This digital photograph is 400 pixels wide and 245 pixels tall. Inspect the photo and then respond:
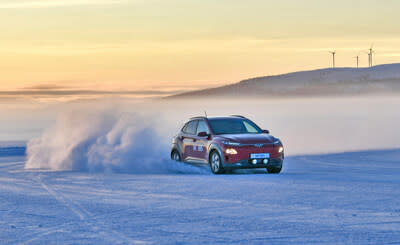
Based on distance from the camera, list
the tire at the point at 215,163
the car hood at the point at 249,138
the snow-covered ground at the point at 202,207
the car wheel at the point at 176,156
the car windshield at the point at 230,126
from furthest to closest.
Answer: the car wheel at the point at 176,156
the car windshield at the point at 230,126
the tire at the point at 215,163
the car hood at the point at 249,138
the snow-covered ground at the point at 202,207

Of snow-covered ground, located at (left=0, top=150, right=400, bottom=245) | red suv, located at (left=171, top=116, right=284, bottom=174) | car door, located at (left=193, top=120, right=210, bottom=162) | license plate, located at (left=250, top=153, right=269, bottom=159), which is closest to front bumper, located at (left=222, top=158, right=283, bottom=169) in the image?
red suv, located at (left=171, top=116, right=284, bottom=174)

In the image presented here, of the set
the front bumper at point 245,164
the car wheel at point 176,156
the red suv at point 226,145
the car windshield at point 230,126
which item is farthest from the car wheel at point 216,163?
the car wheel at point 176,156

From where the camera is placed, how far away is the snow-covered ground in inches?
439

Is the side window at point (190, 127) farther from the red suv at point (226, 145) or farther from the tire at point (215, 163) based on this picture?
the tire at point (215, 163)

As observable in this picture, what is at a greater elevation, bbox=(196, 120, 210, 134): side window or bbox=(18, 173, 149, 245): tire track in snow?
bbox=(196, 120, 210, 134): side window

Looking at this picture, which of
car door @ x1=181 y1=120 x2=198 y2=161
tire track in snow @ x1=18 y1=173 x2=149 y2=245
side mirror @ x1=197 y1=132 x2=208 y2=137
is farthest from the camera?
car door @ x1=181 y1=120 x2=198 y2=161

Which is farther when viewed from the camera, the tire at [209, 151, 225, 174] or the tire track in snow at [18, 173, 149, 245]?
the tire at [209, 151, 225, 174]

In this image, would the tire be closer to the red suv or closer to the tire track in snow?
the red suv

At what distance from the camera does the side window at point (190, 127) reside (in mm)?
22348

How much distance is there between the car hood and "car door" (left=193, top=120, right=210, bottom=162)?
592 millimetres

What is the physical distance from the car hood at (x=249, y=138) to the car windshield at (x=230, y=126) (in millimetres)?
609

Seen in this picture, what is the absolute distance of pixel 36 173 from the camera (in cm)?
2297

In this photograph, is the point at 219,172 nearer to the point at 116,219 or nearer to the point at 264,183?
the point at 264,183

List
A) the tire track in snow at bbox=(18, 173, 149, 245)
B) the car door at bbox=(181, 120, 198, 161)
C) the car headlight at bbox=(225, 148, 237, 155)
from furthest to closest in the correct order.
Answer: the car door at bbox=(181, 120, 198, 161) → the car headlight at bbox=(225, 148, 237, 155) → the tire track in snow at bbox=(18, 173, 149, 245)
